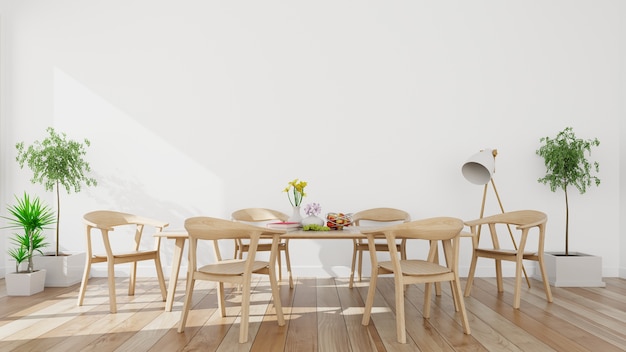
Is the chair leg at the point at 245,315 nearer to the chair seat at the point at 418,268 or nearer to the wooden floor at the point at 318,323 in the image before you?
the wooden floor at the point at 318,323

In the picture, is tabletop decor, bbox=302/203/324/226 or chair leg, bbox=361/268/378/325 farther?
tabletop decor, bbox=302/203/324/226

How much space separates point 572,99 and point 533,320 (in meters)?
3.07

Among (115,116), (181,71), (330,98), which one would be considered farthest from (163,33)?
(330,98)

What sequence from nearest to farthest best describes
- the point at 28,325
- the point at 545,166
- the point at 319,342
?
the point at 319,342
the point at 28,325
the point at 545,166

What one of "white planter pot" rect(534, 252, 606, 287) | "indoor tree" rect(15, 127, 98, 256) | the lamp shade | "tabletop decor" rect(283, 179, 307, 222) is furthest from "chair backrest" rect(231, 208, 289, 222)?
"white planter pot" rect(534, 252, 606, 287)

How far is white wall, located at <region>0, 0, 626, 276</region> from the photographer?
5.04 metres

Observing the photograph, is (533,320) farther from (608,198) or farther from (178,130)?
(178,130)

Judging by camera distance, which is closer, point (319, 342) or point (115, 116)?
point (319, 342)

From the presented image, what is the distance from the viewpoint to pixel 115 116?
5.10m

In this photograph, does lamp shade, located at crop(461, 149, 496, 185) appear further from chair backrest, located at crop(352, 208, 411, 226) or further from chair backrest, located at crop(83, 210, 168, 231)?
chair backrest, located at crop(83, 210, 168, 231)

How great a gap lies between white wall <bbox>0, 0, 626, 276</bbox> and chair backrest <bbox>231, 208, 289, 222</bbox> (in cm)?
41

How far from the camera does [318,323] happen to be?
3.12 metres

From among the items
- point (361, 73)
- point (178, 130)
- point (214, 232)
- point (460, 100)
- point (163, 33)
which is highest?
point (163, 33)

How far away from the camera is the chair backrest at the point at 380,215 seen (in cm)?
456
